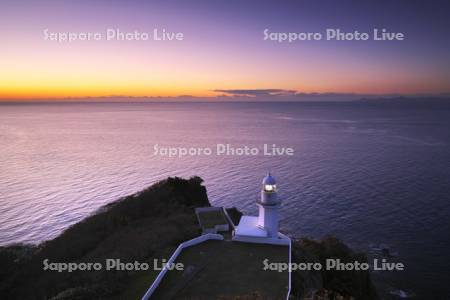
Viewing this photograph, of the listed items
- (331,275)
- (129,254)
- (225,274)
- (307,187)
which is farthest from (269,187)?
(307,187)

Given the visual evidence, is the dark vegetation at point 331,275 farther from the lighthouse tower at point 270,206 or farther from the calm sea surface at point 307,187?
the calm sea surface at point 307,187

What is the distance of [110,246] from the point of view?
2833 cm

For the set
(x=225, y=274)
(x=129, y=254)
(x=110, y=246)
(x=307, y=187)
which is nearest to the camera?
(x=225, y=274)

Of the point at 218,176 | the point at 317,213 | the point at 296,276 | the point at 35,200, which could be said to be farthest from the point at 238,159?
the point at 296,276

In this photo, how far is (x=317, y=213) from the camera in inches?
1694

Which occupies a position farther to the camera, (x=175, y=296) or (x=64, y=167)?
(x=64, y=167)

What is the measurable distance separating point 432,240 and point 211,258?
86.3 feet

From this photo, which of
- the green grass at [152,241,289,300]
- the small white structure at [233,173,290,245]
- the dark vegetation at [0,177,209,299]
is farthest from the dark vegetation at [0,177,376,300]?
the small white structure at [233,173,290,245]

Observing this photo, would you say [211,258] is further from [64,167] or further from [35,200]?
[64,167]

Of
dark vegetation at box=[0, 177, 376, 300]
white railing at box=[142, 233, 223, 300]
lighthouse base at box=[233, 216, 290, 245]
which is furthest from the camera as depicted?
lighthouse base at box=[233, 216, 290, 245]

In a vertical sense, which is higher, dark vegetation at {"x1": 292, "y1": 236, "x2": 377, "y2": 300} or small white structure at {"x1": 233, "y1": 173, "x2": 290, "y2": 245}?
small white structure at {"x1": 233, "y1": 173, "x2": 290, "y2": 245}

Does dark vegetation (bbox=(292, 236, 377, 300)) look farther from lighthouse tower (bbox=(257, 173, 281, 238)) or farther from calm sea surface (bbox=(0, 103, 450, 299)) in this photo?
calm sea surface (bbox=(0, 103, 450, 299))

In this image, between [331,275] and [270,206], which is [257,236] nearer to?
[270,206]

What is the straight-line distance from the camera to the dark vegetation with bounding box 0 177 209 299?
2144cm
